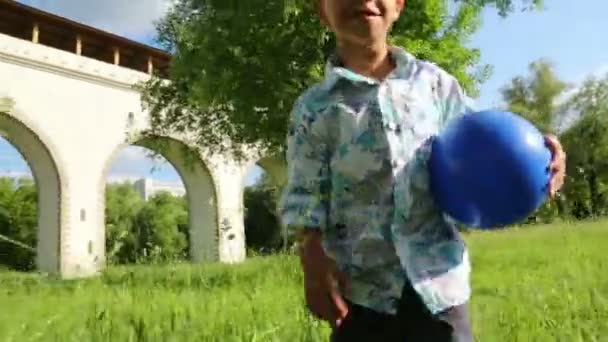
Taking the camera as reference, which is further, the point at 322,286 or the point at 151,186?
the point at 151,186

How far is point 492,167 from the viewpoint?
Answer: 166cm

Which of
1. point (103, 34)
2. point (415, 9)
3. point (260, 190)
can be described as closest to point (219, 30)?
point (415, 9)

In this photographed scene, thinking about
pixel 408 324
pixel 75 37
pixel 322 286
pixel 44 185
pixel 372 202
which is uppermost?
pixel 75 37

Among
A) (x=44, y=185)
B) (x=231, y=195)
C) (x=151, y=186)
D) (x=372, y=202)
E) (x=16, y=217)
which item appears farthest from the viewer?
(x=151, y=186)

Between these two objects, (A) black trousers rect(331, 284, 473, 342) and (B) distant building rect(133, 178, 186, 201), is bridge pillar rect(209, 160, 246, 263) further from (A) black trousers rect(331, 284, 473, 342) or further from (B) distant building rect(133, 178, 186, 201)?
(B) distant building rect(133, 178, 186, 201)

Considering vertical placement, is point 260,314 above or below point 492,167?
below

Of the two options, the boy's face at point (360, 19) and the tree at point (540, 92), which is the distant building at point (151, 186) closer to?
the tree at point (540, 92)

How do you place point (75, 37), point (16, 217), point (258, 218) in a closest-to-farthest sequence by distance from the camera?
point (75, 37) → point (16, 217) → point (258, 218)

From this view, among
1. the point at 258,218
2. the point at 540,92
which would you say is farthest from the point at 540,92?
the point at 258,218

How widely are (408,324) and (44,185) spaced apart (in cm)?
2528

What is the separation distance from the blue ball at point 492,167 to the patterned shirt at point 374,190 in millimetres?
95

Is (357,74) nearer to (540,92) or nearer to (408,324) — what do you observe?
(408,324)

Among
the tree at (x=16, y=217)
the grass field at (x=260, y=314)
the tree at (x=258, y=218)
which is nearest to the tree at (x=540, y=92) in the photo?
the tree at (x=258, y=218)

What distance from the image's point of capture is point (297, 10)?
11.0 meters
